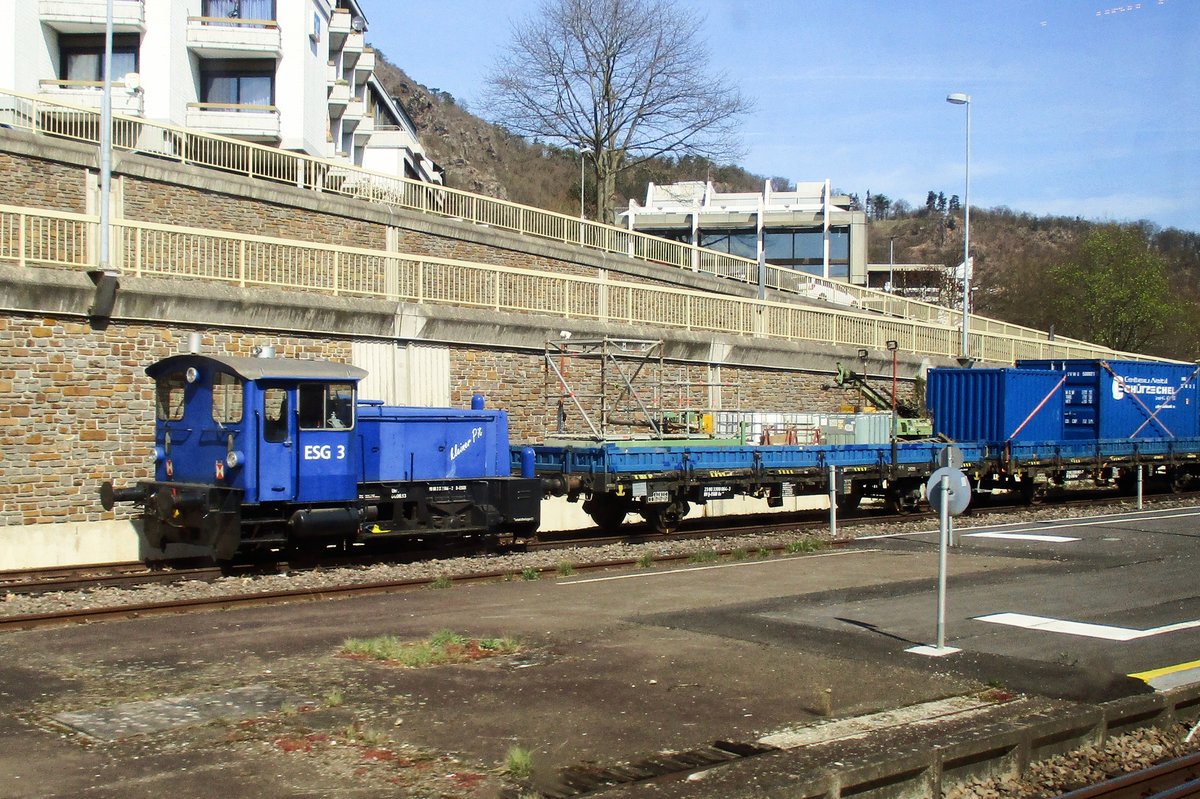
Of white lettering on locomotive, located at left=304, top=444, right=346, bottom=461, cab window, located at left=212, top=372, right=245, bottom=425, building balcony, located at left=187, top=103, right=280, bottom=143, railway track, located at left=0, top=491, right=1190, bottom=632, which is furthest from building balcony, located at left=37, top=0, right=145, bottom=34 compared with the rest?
white lettering on locomotive, located at left=304, top=444, right=346, bottom=461

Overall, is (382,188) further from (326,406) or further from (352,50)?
(352,50)

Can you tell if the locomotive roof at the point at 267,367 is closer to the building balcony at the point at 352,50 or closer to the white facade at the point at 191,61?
the white facade at the point at 191,61

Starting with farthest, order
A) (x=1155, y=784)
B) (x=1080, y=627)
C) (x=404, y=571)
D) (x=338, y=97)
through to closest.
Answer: (x=338, y=97)
(x=404, y=571)
(x=1080, y=627)
(x=1155, y=784)

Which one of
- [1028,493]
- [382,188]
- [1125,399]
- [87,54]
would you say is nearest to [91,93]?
[87,54]

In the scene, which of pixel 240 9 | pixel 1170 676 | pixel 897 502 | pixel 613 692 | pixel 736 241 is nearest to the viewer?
pixel 613 692

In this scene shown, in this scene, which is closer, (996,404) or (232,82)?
(996,404)

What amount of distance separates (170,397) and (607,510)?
8.42 m

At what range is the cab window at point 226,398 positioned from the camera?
15328 mm

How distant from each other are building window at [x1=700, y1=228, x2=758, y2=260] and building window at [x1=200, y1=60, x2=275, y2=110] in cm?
4474

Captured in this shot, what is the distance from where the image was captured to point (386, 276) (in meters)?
22.3

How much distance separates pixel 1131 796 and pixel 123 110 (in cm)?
3433

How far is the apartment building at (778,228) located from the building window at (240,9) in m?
40.4

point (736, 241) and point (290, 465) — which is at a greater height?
point (736, 241)

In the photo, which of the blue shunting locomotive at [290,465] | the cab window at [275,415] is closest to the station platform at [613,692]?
the blue shunting locomotive at [290,465]
